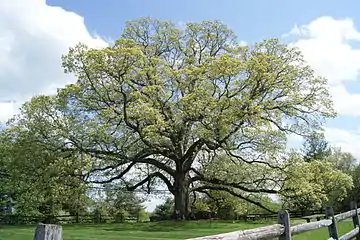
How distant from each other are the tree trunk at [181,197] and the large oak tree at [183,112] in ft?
0.20

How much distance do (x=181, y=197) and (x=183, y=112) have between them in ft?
17.5

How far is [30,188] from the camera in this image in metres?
24.4

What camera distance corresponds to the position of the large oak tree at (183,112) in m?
23.5

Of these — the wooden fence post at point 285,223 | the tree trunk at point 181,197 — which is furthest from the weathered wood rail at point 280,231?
the tree trunk at point 181,197

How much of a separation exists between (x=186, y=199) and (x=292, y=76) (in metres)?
9.46

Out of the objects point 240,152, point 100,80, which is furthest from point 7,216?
point 240,152

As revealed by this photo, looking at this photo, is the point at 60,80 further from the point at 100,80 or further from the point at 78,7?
the point at 78,7

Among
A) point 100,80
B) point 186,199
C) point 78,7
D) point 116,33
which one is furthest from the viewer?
point 116,33

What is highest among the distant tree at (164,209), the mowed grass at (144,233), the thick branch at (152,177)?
the thick branch at (152,177)

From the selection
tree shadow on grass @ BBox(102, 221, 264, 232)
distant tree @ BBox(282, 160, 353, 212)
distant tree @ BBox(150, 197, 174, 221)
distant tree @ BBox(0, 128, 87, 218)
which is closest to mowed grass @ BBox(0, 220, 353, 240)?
tree shadow on grass @ BBox(102, 221, 264, 232)

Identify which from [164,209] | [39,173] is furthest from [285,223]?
[164,209]

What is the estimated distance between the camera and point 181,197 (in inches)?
1021

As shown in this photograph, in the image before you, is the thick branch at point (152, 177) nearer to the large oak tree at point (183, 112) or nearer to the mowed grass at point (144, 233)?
the large oak tree at point (183, 112)

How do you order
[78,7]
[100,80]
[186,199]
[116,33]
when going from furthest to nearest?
[116,33]
[186,199]
[100,80]
[78,7]
